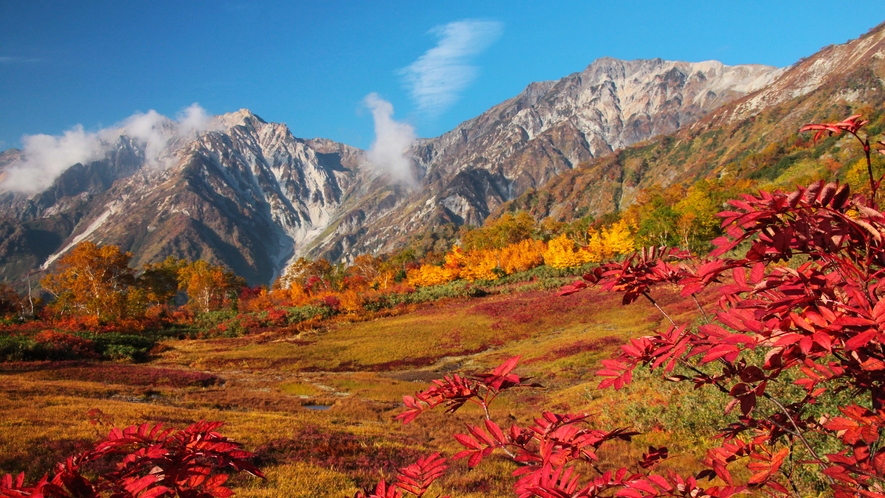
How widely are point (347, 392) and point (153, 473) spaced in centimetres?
1925

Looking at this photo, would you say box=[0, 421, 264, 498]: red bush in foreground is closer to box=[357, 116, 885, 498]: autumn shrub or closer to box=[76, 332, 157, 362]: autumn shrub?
box=[357, 116, 885, 498]: autumn shrub

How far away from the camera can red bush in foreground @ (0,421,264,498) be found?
1538 mm

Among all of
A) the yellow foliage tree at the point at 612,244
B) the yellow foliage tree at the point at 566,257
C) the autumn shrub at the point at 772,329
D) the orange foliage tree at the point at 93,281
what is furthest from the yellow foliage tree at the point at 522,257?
the autumn shrub at the point at 772,329

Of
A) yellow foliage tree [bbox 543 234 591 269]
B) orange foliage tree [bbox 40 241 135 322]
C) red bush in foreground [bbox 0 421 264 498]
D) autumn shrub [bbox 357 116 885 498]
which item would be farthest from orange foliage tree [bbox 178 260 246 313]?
autumn shrub [bbox 357 116 885 498]

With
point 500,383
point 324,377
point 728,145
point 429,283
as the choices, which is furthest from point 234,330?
point 728,145

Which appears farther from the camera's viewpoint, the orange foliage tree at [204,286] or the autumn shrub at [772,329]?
the orange foliage tree at [204,286]

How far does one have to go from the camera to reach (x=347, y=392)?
19.8m

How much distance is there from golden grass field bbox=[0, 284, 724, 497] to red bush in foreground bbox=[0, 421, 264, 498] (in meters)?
1.83

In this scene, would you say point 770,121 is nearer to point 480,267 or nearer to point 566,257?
point 566,257

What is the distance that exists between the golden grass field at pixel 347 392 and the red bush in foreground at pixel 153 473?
183 cm

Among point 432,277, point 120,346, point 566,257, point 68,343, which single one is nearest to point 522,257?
point 566,257

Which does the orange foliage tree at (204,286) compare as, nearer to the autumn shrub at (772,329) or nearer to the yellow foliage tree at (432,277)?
the yellow foliage tree at (432,277)

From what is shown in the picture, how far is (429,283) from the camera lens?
65125mm

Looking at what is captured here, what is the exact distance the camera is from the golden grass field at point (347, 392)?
7957mm
